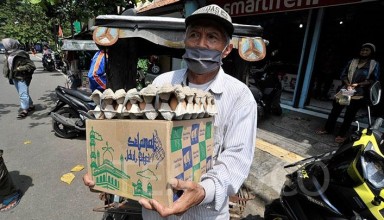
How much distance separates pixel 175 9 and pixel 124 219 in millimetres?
6334

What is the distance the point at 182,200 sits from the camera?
0.99m

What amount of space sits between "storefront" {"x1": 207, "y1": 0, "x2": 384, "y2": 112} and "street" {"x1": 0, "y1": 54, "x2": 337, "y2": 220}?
1.21 metres

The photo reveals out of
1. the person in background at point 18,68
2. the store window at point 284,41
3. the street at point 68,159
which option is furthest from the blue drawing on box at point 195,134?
the person in background at point 18,68

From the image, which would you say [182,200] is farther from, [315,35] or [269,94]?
[315,35]

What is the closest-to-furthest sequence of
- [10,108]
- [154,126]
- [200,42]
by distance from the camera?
[154,126], [200,42], [10,108]

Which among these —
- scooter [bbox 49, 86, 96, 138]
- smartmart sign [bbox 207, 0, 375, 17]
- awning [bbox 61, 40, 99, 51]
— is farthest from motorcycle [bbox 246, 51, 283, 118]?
awning [bbox 61, 40, 99, 51]

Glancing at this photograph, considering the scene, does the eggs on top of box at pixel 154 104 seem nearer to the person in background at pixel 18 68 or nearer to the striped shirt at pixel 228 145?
the striped shirt at pixel 228 145

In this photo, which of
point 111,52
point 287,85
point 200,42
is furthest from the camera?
point 287,85

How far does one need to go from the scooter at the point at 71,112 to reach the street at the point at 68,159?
0.21 m

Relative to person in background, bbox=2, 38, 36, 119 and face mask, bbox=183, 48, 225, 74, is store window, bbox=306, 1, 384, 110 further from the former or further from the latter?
person in background, bbox=2, 38, 36, 119

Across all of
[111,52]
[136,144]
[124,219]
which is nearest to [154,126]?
[136,144]

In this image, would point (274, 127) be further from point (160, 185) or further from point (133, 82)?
point (160, 185)

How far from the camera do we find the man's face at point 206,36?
1.29 metres

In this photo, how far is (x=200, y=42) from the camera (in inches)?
51.8
